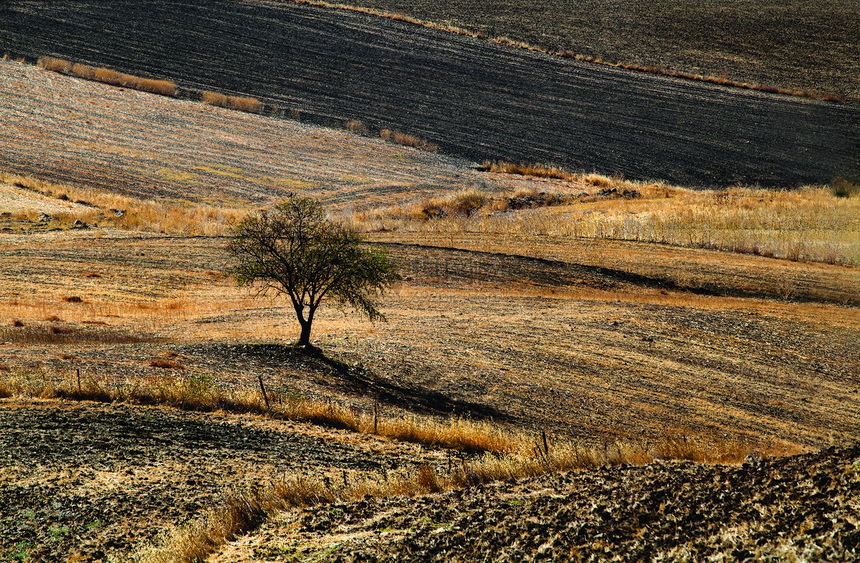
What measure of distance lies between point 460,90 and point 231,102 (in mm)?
23372

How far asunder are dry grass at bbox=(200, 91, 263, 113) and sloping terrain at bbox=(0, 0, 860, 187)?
2014 millimetres

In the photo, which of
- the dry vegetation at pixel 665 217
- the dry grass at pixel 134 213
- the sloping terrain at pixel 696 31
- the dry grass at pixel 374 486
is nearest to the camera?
the dry grass at pixel 374 486

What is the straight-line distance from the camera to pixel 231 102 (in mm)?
69312

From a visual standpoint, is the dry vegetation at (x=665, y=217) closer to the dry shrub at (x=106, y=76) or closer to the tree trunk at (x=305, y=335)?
the tree trunk at (x=305, y=335)

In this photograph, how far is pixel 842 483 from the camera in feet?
19.1

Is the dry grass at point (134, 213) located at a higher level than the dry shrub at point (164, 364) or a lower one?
higher

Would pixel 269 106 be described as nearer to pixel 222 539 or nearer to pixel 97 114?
pixel 97 114

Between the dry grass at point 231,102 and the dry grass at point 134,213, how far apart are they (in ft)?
78.9

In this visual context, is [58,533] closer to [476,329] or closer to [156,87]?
[476,329]

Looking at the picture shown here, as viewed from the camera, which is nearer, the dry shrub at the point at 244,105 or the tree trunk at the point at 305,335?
the tree trunk at the point at 305,335

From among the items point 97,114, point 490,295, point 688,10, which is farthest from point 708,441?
point 688,10

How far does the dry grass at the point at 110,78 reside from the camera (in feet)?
227

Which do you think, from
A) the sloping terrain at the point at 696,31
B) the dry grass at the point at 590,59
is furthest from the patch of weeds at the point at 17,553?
the sloping terrain at the point at 696,31

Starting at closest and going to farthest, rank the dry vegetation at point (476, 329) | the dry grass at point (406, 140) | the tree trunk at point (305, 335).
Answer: the dry vegetation at point (476, 329) < the tree trunk at point (305, 335) < the dry grass at point (406, 140)
